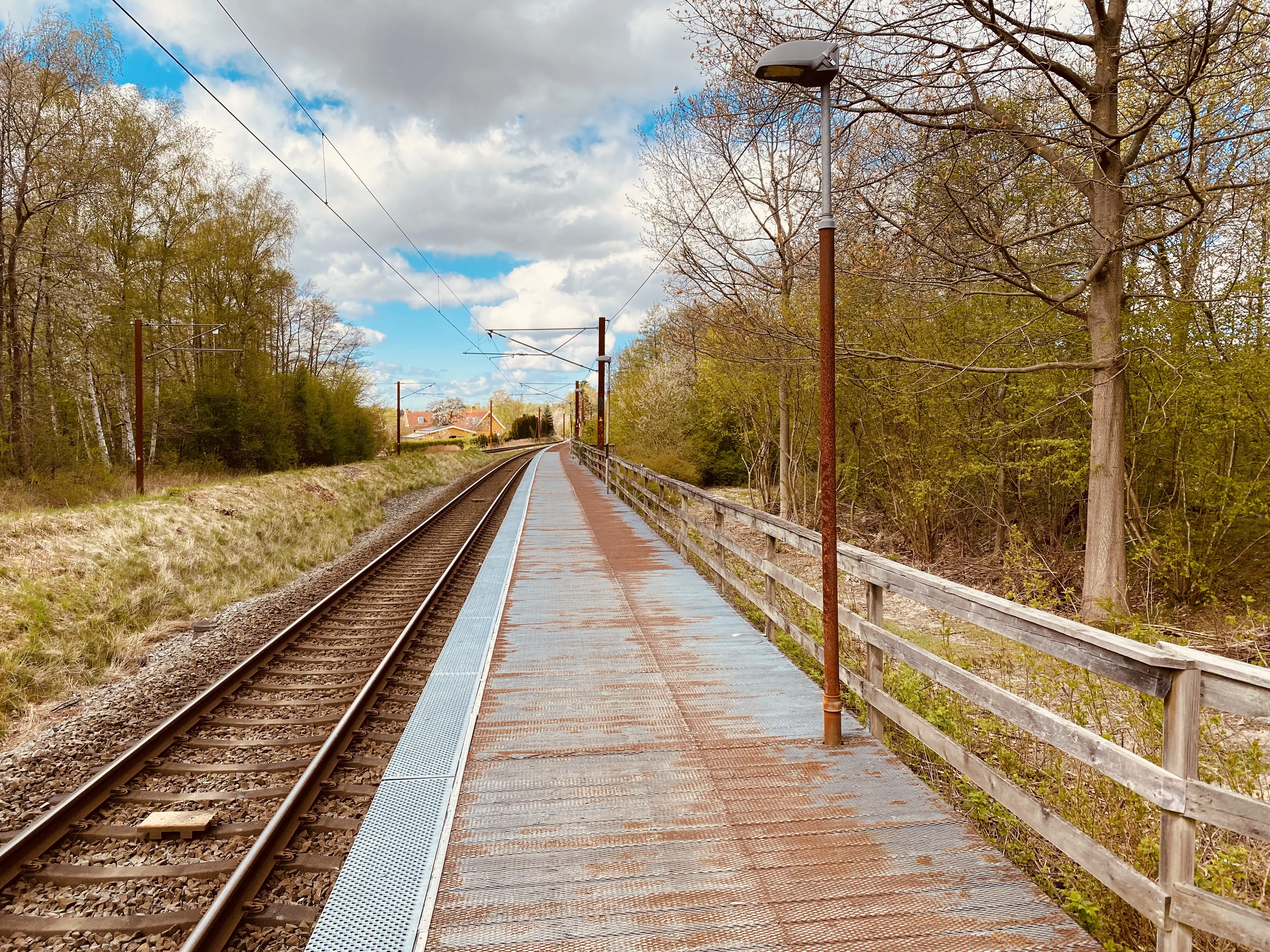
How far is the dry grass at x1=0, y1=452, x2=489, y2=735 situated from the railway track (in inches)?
77.8

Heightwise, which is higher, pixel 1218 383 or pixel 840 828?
pixel 1218 383

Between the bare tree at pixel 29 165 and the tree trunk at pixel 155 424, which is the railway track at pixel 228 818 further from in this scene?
the tree trunk at pixel 155 424

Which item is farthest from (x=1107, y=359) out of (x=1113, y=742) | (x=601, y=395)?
(x=601, y=395)

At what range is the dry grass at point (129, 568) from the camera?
7.20 metres

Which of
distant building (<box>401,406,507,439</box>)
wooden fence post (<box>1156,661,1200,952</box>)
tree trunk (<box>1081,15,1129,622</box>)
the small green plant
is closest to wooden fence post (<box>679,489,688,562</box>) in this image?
tree trunk (<box>1081,15,1129,622</box>)

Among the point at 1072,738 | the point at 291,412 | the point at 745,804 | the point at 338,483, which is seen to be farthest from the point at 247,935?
the point at 291,412

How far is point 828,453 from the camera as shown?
4117mm

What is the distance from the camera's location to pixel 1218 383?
28.3ft

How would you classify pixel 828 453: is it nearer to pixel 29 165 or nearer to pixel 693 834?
pixel 693 834

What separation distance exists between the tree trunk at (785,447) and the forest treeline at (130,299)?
12528mm

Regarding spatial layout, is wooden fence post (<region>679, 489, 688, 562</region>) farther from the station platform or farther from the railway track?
the station platform

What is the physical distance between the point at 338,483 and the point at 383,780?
72.7 feet

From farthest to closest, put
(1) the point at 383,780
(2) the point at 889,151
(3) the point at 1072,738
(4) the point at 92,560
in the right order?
(4) the point at 92,560 → (2) the point at 889,151 → (1) the point at 383,780 → (3) the point at 1072,738

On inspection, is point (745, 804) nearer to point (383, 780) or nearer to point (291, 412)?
point (383, 780)
